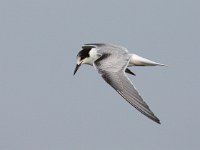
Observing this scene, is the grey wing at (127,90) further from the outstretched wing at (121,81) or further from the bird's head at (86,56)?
the bird's head at (86,56)

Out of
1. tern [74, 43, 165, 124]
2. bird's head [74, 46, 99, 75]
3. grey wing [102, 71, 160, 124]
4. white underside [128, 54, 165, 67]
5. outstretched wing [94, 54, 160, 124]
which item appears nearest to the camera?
grey wing [102, 71, 160, 124]

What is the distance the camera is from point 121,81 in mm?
17203

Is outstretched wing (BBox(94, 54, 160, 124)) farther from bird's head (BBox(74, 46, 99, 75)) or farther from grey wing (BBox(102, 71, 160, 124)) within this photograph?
bird's head (BBox(74, 46, 99, 75))

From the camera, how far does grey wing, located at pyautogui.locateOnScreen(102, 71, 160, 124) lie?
1575 centimetres

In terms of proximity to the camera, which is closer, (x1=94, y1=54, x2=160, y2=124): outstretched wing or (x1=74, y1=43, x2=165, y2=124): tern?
(x1=94, y1=54, x2=160, y2=124): outstretched wing

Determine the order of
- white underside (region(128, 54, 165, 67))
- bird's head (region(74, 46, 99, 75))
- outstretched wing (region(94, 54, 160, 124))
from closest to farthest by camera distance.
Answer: outstretched wing (region(94, 54, 160, 124))
white underside (region(128, 54, 165, 67))
bird's head (region(74, 46, 99, 75))

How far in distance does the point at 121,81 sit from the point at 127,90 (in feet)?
1.84

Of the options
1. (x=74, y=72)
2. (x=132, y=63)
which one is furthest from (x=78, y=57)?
(x=132, y=63)

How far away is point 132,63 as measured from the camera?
20609mm

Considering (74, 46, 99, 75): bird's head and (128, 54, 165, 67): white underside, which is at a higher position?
(74, 46, 99, 75): bird's head

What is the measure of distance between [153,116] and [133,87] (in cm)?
138

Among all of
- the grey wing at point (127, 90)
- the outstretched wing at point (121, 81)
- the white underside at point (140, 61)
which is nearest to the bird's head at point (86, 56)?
the white underside at point (140, 61)

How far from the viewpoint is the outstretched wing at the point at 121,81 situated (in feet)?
52.2

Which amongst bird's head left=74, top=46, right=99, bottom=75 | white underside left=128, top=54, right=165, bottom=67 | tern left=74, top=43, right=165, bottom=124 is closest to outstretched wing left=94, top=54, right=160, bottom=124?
tern left=74, top=43, right=165, bottom=124
